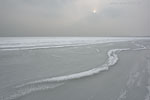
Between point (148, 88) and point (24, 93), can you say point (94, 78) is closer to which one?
point (148, 88)

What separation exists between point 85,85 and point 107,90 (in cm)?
73

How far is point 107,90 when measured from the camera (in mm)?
3492

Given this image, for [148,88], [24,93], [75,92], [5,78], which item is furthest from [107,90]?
[5,78]

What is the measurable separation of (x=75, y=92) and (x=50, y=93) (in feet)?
2.37

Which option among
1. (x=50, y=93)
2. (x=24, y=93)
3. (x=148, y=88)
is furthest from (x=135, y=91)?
(x=24, y=93)

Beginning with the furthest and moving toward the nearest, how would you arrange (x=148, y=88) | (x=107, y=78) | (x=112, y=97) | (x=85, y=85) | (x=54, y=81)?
(x=107, y=78) → (x=54, y=81) → (x=85, y=85) → (x=148, y=88) → (x=112, y=97)

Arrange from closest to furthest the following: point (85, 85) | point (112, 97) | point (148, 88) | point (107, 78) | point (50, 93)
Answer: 1. point (112, 97)
2. point (50, 93)
3. point (148, 88)
4. point (85, 85)
5. point (107, 78)

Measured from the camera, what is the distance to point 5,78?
433 centimetres

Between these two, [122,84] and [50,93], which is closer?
[50,93]

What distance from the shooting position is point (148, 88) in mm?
3580

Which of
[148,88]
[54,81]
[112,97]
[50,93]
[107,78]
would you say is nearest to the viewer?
[112,97]

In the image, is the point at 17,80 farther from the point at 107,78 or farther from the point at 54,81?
the point at 107,78

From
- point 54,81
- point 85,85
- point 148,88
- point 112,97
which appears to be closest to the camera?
point 112,97

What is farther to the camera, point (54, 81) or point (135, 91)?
point (54, 81)
